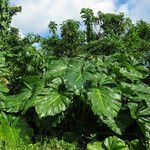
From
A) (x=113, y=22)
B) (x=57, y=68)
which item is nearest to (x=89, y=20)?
(x=113, y=22)

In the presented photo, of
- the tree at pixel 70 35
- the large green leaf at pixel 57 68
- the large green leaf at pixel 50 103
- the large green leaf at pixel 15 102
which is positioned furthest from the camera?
the tree at pixel 70 35

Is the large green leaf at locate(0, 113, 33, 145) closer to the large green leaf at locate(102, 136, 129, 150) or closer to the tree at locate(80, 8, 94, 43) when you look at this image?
the large green leaf at locate(102, 136, 129, 150)

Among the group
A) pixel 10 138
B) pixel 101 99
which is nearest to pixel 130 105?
pixel 101 99

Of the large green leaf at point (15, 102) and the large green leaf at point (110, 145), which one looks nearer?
the large green leaf at point (110, 145)

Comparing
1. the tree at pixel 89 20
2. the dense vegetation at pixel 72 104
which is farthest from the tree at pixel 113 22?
the dense vegetation at pixel 72 104

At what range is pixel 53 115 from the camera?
748cm

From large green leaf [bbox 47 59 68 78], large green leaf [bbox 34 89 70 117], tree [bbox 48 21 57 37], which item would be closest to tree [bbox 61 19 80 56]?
tree [bbox 48 21 57 37]

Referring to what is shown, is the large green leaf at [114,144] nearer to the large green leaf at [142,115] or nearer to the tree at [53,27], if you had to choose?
the large green leaf at [142,115]

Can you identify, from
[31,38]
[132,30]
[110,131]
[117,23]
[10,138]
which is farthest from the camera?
[117,23]

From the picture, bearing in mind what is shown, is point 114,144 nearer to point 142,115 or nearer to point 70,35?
point 142,115

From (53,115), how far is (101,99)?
77 centimetres

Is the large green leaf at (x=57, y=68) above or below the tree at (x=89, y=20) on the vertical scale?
below

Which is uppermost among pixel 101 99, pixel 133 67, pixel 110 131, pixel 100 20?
pixel 100 20

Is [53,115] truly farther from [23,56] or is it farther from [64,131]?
[23,56]
